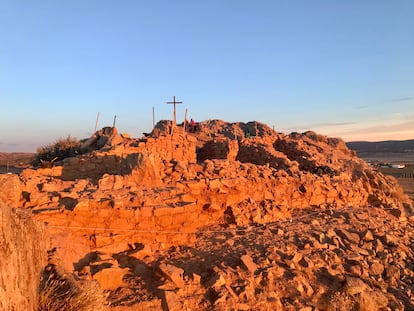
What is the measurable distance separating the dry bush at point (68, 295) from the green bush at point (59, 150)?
10.7 m

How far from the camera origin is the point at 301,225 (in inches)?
268

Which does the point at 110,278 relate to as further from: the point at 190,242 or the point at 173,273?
the point at 190,242

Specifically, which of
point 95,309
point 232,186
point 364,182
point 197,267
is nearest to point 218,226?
point 232,186

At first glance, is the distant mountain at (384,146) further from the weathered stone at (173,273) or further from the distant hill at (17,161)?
the weathered stone at (173,273)

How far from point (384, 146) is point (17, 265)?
9084cm

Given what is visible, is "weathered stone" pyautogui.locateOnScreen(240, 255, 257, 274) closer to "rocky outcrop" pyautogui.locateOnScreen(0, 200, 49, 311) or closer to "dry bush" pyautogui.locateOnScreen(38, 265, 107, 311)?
"dry bush" pyautogui.locateOnScreen(38, 265, 107, 311)

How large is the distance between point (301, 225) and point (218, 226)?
5.60ft

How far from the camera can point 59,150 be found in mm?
14180

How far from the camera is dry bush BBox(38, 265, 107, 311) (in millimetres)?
2982

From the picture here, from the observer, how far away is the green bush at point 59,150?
1384 centimetres

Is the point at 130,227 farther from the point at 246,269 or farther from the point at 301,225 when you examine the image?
the point at 301,225

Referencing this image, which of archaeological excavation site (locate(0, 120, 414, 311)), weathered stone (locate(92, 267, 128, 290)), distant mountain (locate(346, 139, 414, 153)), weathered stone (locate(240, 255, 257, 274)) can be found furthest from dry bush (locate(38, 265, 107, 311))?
distant mountain (locate(346, 139, 414, 153))

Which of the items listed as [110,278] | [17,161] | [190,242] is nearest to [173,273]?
[110,278]

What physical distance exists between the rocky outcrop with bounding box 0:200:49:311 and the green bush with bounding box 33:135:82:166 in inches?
425
